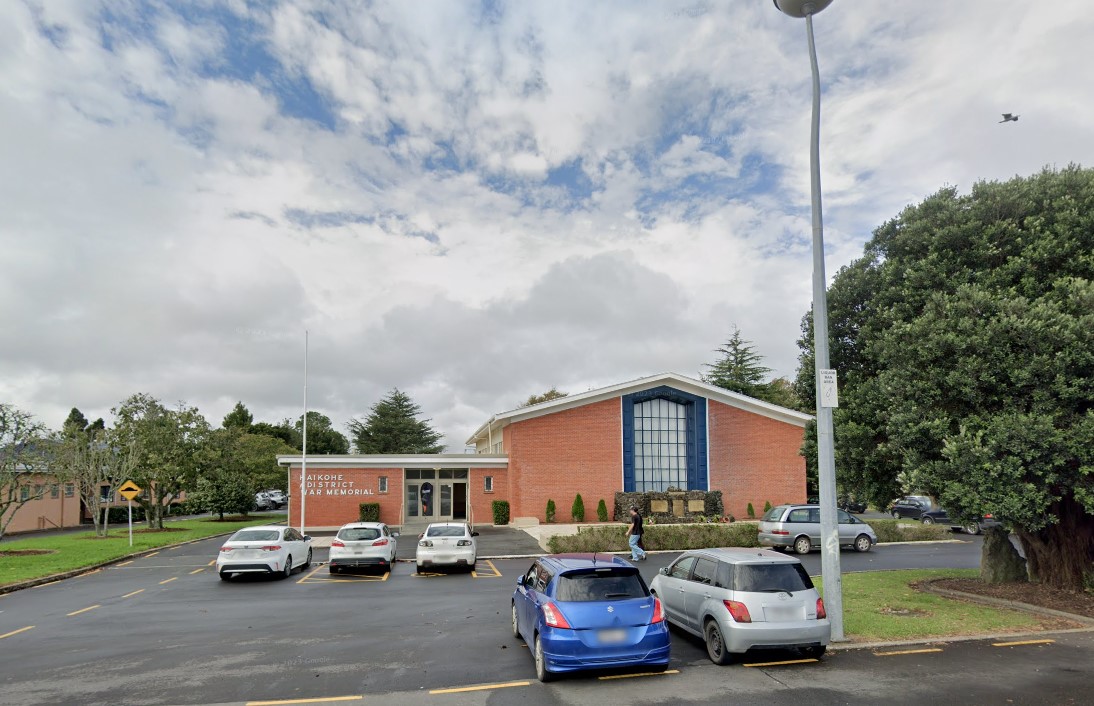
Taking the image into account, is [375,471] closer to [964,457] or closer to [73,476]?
[73,476]

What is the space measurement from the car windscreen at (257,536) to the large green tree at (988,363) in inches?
571

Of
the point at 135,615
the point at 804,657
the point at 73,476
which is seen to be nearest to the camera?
the point at 804,657

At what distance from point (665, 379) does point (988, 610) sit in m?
23.3

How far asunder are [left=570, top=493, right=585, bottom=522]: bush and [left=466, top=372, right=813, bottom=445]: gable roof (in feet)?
14.6

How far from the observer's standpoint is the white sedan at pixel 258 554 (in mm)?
17797

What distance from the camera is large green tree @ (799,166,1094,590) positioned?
10562 millimetres

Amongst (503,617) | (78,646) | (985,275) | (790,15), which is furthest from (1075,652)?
(78,646)

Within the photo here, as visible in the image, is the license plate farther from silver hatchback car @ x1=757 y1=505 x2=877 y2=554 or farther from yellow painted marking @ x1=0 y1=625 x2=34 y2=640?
silver hatchback car @ x1=757 y1=505 x2=877 y2=554

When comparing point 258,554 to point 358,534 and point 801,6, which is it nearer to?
point 358,534

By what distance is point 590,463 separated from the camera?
33.9m

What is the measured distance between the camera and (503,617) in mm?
12445

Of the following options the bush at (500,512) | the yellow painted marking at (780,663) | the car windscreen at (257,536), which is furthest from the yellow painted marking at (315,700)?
the bush at (500,512)

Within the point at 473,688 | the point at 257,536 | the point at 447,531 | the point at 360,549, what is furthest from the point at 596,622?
the point at 257,536

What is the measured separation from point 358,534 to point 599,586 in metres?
12.6
